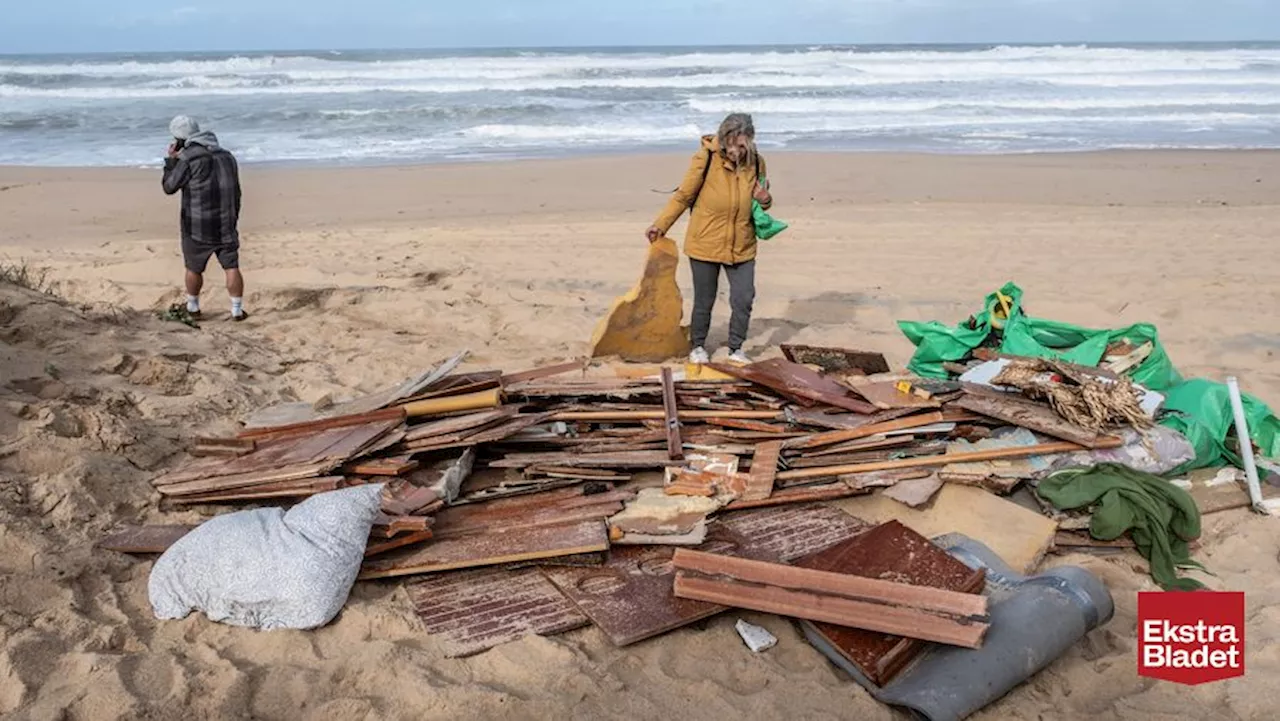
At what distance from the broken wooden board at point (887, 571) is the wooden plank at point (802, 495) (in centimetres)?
63

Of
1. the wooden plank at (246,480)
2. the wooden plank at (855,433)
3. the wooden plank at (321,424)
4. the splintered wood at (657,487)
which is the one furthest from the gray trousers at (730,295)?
the wooden plank at (246,480)

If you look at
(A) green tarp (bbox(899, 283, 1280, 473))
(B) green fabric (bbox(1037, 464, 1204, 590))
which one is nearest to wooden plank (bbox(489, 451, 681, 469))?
(B) green fabric (bbox(1037, 464, 1204, 590))

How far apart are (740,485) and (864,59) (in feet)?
158

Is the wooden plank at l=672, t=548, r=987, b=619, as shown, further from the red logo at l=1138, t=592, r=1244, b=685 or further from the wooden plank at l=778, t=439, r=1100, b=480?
the wooden plank at l=778, t=439, r=1100, b=480

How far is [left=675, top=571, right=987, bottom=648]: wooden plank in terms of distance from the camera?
11.1 feet

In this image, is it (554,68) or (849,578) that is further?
(554,68)

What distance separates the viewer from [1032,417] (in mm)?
5121

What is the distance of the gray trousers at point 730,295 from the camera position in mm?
→ 6688

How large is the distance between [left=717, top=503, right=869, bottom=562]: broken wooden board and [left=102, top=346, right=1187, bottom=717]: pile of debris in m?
0.01

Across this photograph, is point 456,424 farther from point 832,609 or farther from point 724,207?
point 724,207

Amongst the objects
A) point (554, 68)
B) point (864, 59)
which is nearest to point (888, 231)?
point (554, 68)

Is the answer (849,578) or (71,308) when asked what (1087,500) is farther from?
(71,308)

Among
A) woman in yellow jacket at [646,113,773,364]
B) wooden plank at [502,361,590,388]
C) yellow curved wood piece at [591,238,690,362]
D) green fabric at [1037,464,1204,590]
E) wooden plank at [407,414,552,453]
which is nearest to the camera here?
green fabric at [1037,464,1204,590]

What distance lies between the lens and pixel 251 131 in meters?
23.0
